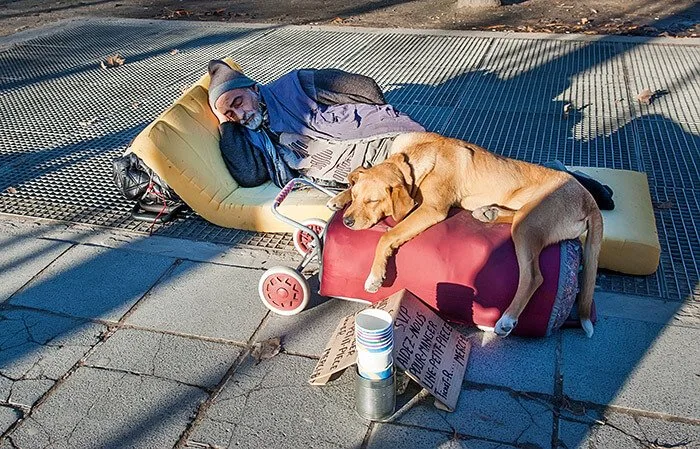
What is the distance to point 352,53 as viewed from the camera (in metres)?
9.12

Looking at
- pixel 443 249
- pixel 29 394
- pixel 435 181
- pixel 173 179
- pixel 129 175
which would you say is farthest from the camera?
pixel 129 175

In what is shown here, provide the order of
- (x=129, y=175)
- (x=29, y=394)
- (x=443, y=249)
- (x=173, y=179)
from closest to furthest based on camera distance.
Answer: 1. (x=29, y=394)
2. (x=443, y=249)
3. (x=173, y=179)
4. (x=129, y=175)

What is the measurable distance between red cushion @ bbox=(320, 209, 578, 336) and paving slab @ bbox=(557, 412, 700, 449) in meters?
0.61

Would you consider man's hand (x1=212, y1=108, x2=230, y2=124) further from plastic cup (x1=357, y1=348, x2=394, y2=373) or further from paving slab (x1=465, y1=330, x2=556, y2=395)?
plastic cup (x1=357, y1=348, x2=394, y2=373)

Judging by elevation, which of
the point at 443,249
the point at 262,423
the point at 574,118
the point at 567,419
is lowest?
the point at 574,118

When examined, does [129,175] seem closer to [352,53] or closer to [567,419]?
[567,419]

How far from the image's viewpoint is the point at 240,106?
4848 mm

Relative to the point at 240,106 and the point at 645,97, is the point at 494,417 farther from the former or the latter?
the point at 645,97

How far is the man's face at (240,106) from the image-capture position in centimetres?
484

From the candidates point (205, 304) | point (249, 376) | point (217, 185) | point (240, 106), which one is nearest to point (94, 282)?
point (205, 304)

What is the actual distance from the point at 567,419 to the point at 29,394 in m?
2.48

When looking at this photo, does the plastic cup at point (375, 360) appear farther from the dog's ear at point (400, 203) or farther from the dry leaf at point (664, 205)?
the dry leaf at point (664, 205)

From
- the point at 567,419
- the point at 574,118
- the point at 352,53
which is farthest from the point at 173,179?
the point at 352,53

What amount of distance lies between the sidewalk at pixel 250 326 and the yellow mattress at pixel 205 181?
0.16m
